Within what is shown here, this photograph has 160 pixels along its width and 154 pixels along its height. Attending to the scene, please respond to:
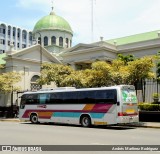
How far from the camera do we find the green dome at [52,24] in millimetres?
65894

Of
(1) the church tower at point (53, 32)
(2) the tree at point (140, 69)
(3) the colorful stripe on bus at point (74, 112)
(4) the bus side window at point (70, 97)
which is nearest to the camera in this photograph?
(3) the colorful stripe on bus at point (74, 112)

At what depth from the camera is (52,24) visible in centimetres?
6600

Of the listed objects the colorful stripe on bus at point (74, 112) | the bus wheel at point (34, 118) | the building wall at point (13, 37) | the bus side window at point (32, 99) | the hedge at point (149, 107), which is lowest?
the bus wheel at point (34, 118)

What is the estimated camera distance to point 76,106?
84.7 ft

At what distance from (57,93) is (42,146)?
47.1 feet

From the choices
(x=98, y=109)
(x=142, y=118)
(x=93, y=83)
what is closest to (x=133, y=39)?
(x=93, y=83)

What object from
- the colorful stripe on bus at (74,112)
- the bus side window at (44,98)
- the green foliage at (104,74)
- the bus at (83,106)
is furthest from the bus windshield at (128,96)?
the bus side window at (44,98)

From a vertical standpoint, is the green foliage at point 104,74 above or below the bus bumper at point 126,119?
above

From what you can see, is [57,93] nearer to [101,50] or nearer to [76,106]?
[76,106]

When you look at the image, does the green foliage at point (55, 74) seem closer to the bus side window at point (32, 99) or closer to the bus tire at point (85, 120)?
the bus side window at point (32, 99)

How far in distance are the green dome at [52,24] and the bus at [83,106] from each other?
3685 cm

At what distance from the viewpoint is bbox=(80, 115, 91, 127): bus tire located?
982 inches

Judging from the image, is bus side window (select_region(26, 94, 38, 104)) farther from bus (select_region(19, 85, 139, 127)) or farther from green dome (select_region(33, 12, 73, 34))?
green dome (select_region(33, 12, 73, 34))

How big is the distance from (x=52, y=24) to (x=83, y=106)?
42745mm
